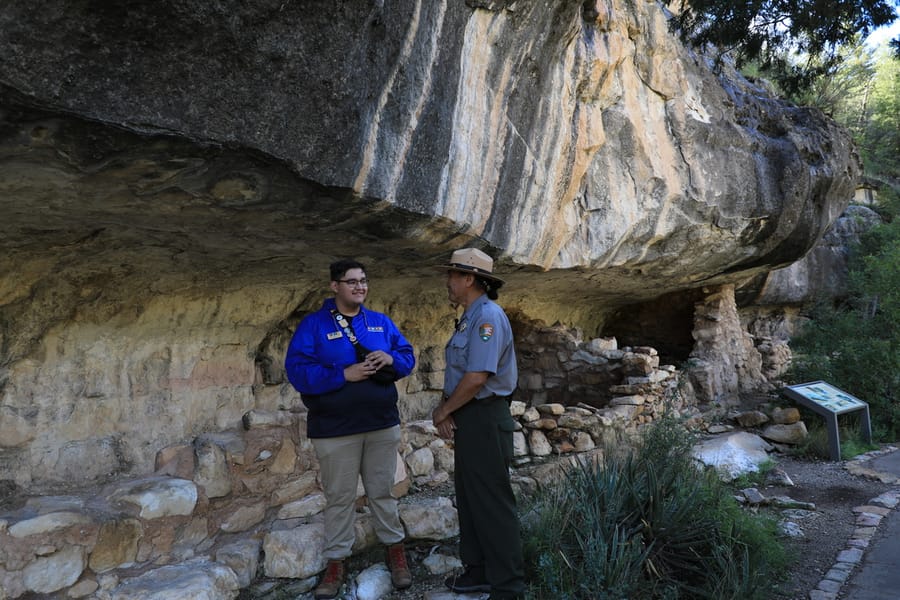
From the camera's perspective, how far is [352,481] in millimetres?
2799

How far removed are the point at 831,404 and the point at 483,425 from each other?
505cm

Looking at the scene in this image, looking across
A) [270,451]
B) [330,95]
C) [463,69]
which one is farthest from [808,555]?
[330,95]

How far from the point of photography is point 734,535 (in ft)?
10.7

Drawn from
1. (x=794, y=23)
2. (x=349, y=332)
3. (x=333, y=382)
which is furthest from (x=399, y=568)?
(x=794, y=23)

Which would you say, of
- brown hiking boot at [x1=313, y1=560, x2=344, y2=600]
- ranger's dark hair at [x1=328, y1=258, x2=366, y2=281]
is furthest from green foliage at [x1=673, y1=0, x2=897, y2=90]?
brown hiking boot at [x1=313, y1=560, x2=344, y2=600]

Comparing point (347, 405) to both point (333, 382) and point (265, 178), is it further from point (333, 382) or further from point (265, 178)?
point (265, 178)

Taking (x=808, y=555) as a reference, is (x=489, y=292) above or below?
above

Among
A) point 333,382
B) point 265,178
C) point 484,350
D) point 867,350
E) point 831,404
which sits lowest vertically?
point 831,404

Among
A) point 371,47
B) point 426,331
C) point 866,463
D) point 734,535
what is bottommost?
point 866,463

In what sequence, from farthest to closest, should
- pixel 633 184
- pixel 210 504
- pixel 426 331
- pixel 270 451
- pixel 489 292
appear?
pixel 426 331 → pixel 633 184 → pixel 270 451 → pixel 210 504 → pixel 489 292

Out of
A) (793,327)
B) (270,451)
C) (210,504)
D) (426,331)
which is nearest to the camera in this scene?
(210,504)

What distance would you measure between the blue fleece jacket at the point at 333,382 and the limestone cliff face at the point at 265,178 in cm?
54

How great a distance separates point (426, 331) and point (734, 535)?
3.51 meters

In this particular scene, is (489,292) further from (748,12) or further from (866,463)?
(866,463)
